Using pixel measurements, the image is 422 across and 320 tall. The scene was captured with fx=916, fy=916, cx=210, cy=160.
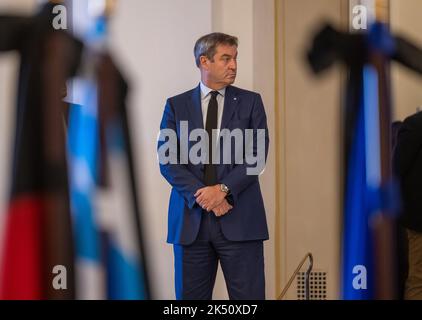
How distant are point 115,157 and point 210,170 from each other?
1.42ft

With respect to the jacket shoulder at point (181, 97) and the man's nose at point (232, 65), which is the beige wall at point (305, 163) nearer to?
the man's nose at point (232, 65)

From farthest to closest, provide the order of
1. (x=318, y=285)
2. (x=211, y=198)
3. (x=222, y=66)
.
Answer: (x=318, y=285) < (x=222, y=66) < (x=211, y=198)

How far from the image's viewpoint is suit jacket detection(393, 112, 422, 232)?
13.4 ft

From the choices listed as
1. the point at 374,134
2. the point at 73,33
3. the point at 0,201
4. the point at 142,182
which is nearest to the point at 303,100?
the point at 374,134

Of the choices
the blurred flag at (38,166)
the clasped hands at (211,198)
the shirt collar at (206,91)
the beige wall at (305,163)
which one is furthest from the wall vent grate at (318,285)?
the blurred flag at (38,166)

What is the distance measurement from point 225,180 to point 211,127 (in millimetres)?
253

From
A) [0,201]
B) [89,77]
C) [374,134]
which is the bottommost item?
[0,201]

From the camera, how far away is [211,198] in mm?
3943

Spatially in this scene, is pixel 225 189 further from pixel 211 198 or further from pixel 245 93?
pixel 245 93

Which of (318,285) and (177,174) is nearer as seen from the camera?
(177,174)

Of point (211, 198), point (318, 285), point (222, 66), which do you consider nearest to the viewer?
point (211, 198)

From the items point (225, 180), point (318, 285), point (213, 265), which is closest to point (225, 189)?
point (225, 180)
